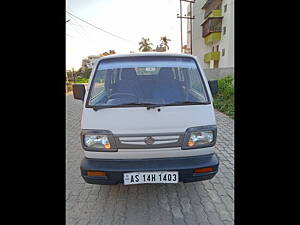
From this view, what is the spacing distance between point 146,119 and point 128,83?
737 mm

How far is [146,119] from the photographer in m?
2.21

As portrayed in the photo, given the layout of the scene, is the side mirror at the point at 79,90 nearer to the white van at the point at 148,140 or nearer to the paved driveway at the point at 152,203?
the white van at the point at 148,140

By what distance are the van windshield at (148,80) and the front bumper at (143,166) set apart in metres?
0.74

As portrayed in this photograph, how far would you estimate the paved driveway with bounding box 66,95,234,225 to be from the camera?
2227 millimetres

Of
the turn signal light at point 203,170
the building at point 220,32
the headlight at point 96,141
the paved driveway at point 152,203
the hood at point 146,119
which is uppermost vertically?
the building at point 220,32

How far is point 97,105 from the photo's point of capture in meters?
2.42

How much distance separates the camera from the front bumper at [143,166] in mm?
2146

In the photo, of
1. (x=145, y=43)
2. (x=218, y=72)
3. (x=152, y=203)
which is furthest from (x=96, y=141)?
(x=145, y=43)

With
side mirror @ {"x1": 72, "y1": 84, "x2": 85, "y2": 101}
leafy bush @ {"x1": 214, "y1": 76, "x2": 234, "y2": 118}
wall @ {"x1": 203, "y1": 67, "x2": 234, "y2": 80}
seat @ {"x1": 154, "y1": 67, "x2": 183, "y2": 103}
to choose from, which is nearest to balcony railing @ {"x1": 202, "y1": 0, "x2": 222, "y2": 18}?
wall @ {"x1": 203, "y1": 67, "x2": 234, "y2": 80}

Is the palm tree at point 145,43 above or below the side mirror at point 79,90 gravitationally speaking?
above

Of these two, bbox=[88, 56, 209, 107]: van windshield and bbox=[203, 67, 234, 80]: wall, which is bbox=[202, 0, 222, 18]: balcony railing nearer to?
bbox=[203, 67, 234, 80]: wall

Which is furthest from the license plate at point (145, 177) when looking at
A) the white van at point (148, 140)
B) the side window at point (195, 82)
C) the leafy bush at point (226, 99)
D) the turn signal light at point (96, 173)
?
the leafy bush at point (226, 99)

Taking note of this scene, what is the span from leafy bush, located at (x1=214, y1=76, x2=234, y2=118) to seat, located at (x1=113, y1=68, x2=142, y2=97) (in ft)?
18.0
